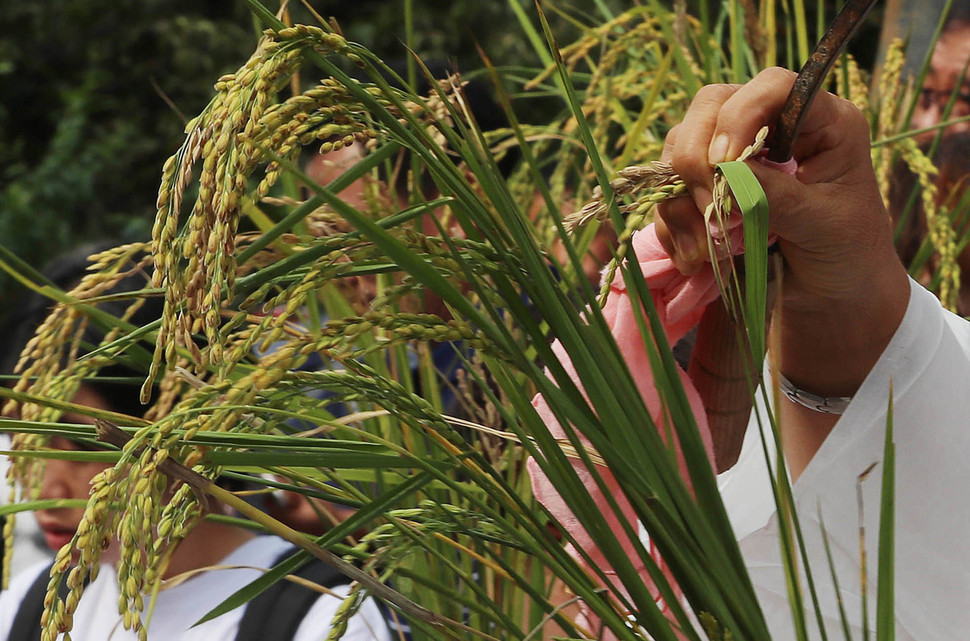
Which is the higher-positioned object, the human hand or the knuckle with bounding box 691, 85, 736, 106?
the knuckle with bounding box 691, 85, 736, 106

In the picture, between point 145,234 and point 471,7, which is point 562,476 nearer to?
point 145,234

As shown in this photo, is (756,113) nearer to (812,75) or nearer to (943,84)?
(812,75)

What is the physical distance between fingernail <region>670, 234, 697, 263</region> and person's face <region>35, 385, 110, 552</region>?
100 cm

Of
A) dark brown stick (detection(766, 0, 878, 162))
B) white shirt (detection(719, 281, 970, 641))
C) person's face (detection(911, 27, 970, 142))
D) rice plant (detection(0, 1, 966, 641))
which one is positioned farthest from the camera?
person's face (detection(911, 27, 970, 142))

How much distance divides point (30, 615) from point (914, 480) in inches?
56.2

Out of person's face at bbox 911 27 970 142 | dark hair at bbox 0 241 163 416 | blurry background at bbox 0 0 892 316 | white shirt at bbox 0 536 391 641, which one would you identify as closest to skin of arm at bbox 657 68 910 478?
white shirt at bbox 0 536 391 641

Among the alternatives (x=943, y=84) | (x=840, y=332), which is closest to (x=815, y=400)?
(x=840, y=332)

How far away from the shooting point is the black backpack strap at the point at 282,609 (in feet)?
5.05

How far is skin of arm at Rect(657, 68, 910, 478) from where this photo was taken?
792 mm

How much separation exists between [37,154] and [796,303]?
20.4 ft

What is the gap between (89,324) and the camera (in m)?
1.63

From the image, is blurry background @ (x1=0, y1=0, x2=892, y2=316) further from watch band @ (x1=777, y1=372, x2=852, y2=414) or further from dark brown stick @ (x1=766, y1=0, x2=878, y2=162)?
dark brown stick @ (x1=766, y1=0, x2=878, y2=162)

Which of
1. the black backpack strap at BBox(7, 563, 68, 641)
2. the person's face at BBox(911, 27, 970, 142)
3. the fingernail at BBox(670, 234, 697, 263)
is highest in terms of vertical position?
the fingernail at BBox(670, 234, 697, 263)

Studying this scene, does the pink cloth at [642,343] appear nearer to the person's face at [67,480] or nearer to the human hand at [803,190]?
the human hand at [803,190]
